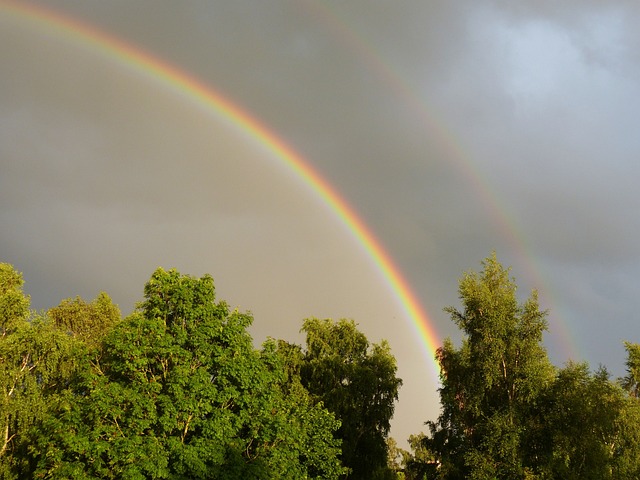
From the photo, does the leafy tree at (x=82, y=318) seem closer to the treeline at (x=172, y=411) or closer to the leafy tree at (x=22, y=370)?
the leafy tree at (x=22, y=370)

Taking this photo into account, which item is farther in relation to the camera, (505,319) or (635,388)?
(635,388)

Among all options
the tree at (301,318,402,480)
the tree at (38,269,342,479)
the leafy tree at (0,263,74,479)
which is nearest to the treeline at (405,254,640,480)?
the tree at (301,318,402,480)

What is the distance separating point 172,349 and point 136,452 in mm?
4145

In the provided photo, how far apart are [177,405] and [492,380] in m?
19.8

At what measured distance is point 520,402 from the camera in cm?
A: 3675

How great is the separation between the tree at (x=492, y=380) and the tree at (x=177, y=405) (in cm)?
1233

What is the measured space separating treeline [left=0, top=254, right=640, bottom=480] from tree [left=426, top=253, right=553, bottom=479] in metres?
0.09

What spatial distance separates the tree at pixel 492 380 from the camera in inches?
1414

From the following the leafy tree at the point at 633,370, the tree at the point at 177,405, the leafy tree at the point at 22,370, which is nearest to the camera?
the tree at the point at 177,405

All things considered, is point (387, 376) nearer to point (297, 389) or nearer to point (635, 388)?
point (297, 389)

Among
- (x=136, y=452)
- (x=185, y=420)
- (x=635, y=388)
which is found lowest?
(x=136, y=452)

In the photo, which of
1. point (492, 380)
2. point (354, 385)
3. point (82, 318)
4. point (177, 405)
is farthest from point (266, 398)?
point (82, 318)

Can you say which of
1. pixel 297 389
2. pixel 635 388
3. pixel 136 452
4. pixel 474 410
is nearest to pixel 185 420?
pixel 136 452

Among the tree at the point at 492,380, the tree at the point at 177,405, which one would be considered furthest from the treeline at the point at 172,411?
the tree at the point at 492,380
